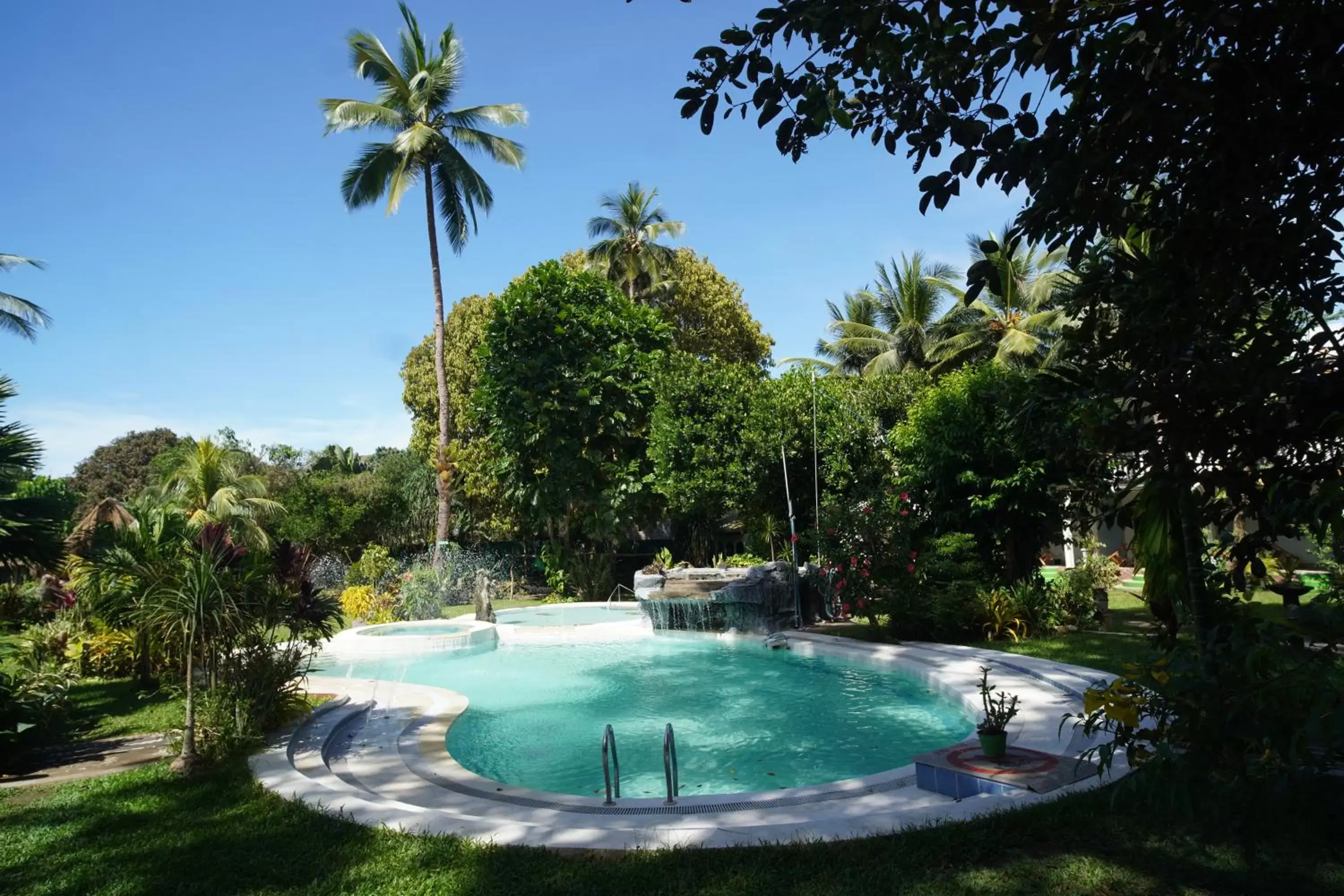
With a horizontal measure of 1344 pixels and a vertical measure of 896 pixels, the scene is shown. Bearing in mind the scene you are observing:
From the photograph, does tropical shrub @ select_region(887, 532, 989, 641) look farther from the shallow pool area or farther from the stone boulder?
the stone boulder

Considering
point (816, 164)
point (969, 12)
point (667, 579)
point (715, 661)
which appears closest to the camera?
point (969, 12)

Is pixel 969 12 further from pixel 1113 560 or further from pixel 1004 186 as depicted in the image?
pixel 1113 560

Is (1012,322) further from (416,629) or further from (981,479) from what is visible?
(416,629)

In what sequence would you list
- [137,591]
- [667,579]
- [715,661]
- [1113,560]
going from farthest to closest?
[1113,560]
[667,579]
[715,661]
[137,591]

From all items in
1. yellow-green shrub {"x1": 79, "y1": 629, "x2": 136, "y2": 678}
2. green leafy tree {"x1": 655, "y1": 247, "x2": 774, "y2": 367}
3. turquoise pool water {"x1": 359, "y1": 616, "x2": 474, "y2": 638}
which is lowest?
turquoise pool water {"x1": 359, "y1": 616, "x2": 474, "y2": 638}

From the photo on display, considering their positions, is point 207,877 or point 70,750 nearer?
point 207,877

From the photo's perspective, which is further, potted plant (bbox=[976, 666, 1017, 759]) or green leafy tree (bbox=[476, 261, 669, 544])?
green leafy tree (bbox=[476, 261, 669, 544])

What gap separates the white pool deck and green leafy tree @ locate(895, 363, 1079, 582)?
336 cm

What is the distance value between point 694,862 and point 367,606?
1843 cm

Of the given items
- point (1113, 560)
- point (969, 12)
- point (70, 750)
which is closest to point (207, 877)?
point (70, 750)

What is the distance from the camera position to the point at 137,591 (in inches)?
317

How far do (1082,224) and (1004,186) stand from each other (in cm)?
39

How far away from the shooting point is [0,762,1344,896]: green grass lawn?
4.38 metres

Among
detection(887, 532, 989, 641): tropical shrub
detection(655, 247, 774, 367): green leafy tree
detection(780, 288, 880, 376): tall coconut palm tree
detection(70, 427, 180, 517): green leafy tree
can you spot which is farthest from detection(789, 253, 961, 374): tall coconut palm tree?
detection(70, 427, 180, 517): green leafy tree
